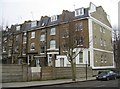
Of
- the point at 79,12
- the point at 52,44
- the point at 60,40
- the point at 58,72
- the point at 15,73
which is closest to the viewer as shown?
the point at 15,73

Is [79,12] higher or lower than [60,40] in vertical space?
higher

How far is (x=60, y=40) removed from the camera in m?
48.8

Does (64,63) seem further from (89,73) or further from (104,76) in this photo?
(104,76)

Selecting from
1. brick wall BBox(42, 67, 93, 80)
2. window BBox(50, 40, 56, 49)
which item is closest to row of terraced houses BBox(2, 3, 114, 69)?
window BBox(50, 40, 56, 49)

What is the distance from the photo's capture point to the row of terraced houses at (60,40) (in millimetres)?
44544

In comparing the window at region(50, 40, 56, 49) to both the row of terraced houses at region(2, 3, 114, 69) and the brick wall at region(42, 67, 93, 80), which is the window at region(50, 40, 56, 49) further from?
the brick wall at region(42, 67, 93, 80)

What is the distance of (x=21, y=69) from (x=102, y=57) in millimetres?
26135

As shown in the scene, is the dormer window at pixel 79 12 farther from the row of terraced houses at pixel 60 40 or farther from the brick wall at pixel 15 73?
the brick wall at pixel 15 73

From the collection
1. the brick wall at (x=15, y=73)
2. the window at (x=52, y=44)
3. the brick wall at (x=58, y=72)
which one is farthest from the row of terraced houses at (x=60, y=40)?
the brick wall at (x=15, y=73)

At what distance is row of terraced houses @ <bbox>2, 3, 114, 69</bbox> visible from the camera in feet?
146

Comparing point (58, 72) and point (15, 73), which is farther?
point (58, 72)

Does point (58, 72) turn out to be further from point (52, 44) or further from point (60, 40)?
point (52, 44)

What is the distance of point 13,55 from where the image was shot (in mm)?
56406

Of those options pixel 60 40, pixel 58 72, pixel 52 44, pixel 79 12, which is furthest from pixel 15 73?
pixel 52 44
